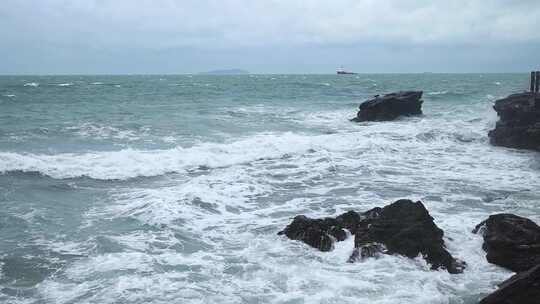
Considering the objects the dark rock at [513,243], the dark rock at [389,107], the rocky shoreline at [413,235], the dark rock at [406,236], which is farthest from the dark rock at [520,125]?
the dark rock at [406,236]

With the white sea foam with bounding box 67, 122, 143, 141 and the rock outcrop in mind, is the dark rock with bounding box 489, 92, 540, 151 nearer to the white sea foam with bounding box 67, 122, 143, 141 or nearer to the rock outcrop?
the rock outcrop

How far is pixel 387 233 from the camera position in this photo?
8.42 meters

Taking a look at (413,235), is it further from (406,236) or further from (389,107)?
(389,107)

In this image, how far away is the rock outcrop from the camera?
7926 millimetres

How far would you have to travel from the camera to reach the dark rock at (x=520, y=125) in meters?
19.2

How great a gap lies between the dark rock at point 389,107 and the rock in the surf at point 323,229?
21.4 m

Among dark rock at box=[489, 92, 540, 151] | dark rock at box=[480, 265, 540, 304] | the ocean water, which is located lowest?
the ocean water

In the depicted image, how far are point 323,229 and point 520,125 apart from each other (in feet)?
50.2

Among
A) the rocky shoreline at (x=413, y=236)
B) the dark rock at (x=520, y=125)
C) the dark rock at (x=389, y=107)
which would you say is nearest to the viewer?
the rocky shoreline at (x=413, y=236)

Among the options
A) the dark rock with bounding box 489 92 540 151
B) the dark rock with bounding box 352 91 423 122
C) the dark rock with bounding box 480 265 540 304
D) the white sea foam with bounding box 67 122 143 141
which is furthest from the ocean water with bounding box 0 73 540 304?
the dark rock with bounding box 352 91 423 122

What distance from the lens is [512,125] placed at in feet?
68.2

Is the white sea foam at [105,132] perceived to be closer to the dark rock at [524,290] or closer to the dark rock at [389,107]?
the dark rock at [389,107]

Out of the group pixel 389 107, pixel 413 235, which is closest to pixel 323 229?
pixel 413 235

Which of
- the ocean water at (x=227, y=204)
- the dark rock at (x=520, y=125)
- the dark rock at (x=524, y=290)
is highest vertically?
the dark rock at (x=520, y=125)
